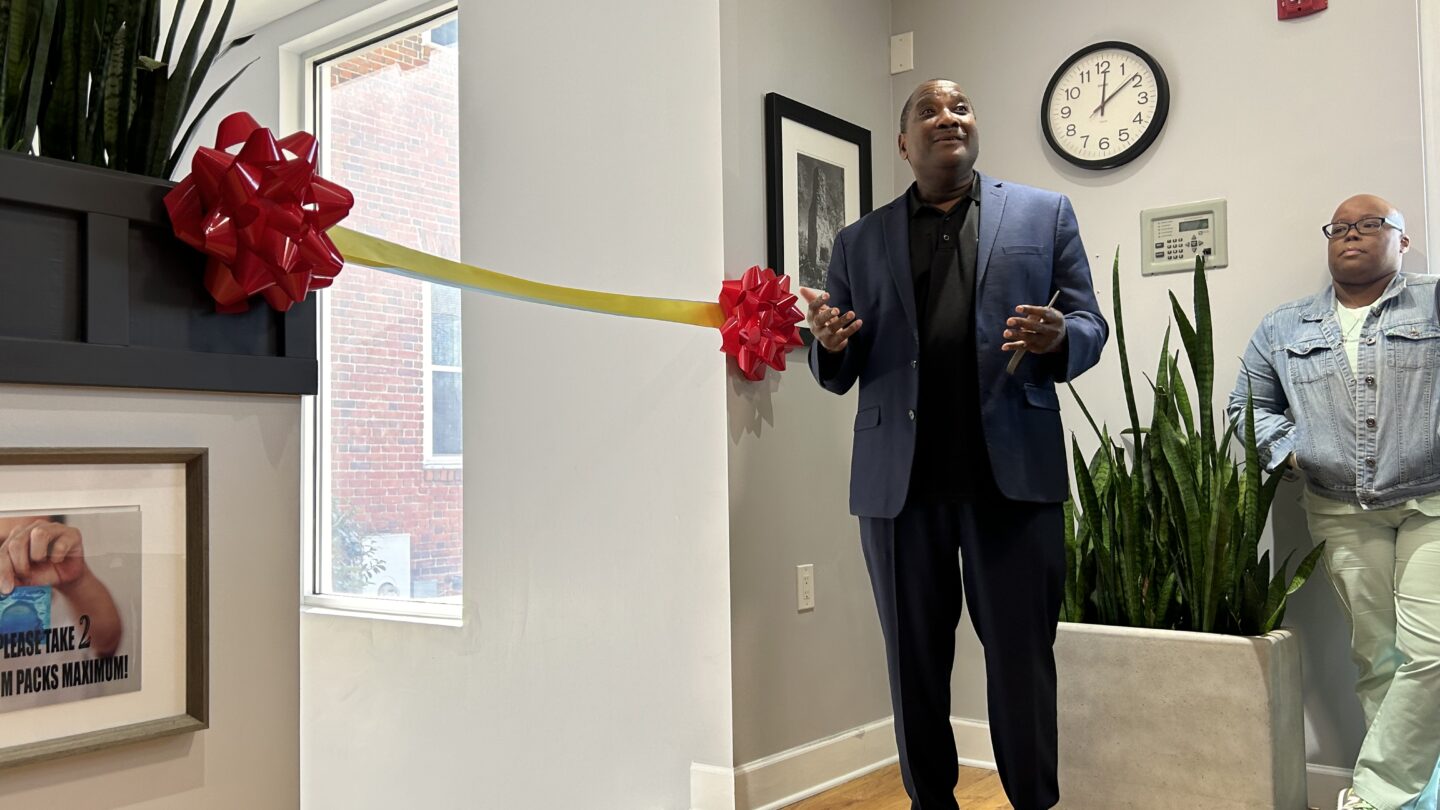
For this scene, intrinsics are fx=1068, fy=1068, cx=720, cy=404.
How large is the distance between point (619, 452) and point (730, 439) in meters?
0.40

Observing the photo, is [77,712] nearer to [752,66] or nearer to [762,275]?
[762,275]

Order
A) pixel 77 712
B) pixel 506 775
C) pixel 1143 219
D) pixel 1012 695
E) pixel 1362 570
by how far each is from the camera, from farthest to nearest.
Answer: pixel 506 775 → pixel 1143 219 → pixel 1362 570 → pixel 1012 695 → pixel 77 712

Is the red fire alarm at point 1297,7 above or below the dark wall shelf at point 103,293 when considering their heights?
above

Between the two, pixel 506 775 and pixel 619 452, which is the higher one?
pixel 619 452

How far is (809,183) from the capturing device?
3.07 meters

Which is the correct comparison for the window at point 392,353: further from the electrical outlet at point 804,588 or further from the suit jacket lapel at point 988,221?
the suit jacket lapel at point 988,221

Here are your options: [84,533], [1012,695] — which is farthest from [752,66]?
[84,533]

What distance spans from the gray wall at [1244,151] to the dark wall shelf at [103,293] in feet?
8.07

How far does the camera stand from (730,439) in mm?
2758

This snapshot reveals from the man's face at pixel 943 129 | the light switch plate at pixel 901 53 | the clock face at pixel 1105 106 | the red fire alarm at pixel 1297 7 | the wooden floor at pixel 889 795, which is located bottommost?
the wooden floor at pixel 889 795

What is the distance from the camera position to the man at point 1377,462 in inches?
90.0

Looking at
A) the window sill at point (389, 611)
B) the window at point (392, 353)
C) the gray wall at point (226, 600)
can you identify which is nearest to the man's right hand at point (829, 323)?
the gray wall at point (226, 600)

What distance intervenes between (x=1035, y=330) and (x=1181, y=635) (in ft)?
3.14

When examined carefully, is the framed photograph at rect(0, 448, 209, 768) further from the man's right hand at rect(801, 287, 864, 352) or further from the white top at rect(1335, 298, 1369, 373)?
the white top at rect(1335, 298, 1369, 373)
